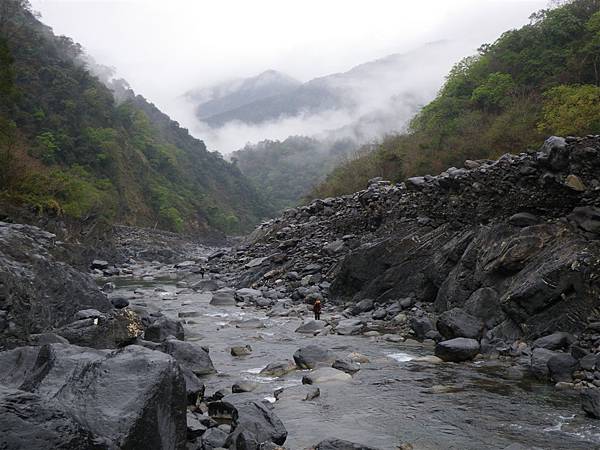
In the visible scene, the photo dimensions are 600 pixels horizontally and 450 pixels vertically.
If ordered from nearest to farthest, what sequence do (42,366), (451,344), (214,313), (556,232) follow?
(42,366) < (451,344) < (556,232) < (214,313)

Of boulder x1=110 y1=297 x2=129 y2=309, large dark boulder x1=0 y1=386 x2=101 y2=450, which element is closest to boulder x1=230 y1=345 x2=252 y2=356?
boulder x1=110 y1=297 x2=129 y2=309

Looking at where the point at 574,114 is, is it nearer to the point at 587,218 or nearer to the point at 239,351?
the point at 587,218

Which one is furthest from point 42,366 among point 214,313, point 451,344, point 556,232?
point 214,313

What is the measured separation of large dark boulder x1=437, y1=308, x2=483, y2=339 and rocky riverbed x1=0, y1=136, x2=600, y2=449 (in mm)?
36

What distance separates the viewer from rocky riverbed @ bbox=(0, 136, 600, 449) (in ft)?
14.7

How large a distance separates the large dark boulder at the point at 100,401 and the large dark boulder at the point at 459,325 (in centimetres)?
766

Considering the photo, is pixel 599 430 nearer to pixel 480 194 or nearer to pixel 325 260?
pixel 480 194

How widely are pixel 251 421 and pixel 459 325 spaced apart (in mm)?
6610

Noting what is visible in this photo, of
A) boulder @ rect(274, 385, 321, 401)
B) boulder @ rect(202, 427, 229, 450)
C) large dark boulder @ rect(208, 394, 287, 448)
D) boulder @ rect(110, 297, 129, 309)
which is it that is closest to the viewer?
boulder @ rect(202, 427, 229, 450)

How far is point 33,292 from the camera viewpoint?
9.77 metres

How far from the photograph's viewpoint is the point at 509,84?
3206 centimetres

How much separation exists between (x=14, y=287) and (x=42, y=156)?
145 ft

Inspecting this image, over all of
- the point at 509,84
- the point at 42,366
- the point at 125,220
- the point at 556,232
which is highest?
the point at 509,84

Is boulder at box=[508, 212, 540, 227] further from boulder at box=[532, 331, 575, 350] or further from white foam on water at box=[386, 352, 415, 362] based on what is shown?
white foam on water at box=[386, 352, 415, 362]
